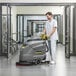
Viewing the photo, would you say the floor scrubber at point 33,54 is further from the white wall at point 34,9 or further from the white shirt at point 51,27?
the white wall at point 34,9

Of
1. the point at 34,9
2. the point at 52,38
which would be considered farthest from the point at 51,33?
the point at 34,9

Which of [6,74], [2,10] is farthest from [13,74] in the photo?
[2,10]

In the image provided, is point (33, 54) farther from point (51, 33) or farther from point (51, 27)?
point (51, 27)

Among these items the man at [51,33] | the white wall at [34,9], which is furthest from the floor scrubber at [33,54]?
the white wall at [34,9]

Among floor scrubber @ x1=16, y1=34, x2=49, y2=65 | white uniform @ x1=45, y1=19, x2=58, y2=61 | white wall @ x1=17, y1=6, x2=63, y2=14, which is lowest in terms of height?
floor scrubber @ x1=16, y1=34, x2=49, y2=65

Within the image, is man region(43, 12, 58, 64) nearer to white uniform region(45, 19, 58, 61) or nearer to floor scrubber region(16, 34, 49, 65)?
white uniform region(45, 19, 58, 61)

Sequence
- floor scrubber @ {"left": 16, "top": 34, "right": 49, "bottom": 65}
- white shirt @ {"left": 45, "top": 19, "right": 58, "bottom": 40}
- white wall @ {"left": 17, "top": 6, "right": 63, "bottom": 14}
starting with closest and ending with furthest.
Result: floor scrubber @ {"left": 16, "top": 34, "right": 49, "bottom": 65} < white shirt @ {"left": 45, "top": 19, "right": 58, "bottom": 40} < white wall @ {"left": 17, "top": 6, "right": 63, "bottom": 14}

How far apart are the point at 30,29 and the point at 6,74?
11636mm

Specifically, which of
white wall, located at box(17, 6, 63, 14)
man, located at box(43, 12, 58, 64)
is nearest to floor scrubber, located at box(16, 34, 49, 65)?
man, located at box(43, 12, 58, 64)

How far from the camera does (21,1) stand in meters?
10.6

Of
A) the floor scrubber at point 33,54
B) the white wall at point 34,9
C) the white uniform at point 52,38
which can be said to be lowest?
the floor scrubber at point 33,54

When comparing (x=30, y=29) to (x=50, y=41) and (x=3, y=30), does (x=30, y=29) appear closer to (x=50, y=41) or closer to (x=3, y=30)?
(x=3, y=30)

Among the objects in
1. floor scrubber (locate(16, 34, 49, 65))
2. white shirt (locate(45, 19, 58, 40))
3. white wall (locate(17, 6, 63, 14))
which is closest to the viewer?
floor scrubber (locate(16, 34, 49, 65))

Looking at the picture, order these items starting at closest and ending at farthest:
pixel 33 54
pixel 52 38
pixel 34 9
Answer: pixel 33 54, pixel 52 38, pixel 34 9
